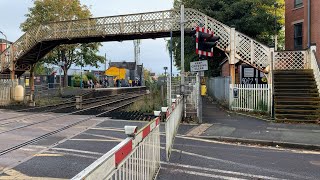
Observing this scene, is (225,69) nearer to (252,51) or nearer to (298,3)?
(298,3)

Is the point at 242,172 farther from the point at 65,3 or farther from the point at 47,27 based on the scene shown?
the point at 65,3

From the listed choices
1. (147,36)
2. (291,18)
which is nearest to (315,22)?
(291,18)

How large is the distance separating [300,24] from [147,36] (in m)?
11.0

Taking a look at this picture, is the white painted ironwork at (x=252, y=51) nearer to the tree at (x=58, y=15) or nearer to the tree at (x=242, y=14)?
the tree at (x=242, y=14)

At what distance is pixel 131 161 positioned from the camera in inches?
175

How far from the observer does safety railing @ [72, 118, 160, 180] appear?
9.74 feet

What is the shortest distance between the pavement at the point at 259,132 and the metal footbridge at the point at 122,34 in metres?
4.65

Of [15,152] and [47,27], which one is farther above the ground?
[47,27]

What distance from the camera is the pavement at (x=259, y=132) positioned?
1044cm

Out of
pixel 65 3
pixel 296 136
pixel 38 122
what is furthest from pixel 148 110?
pixel 65 3

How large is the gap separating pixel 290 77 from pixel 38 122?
12.7 metres

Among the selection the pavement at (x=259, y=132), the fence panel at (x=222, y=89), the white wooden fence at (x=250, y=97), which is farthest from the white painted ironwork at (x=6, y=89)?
the white wooden fence at (x=250, y=97)

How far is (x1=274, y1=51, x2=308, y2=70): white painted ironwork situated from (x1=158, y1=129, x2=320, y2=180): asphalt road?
10522mm

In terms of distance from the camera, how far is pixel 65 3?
39625mm
